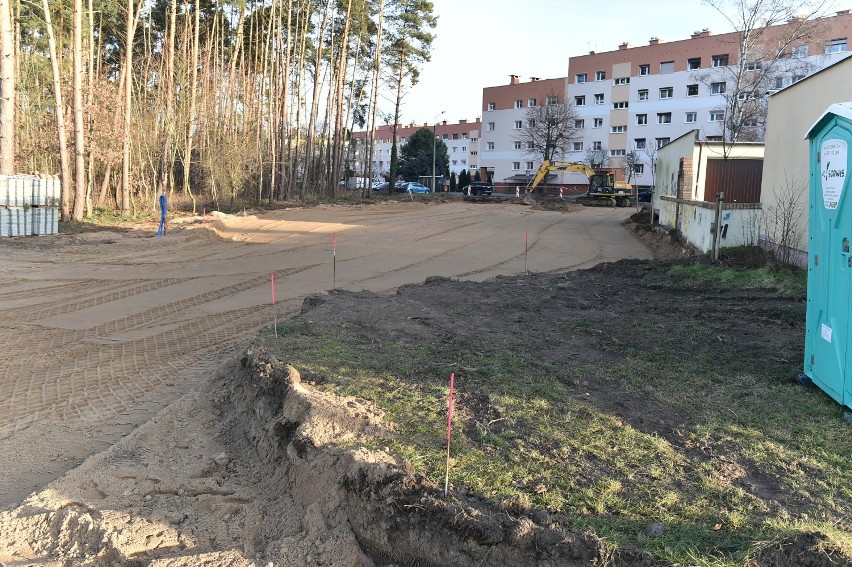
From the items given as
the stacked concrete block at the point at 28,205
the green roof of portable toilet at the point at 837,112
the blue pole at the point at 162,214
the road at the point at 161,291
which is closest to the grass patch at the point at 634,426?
the road at the point at 161,291

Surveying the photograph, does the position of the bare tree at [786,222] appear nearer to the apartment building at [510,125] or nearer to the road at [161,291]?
the road at [161,291]

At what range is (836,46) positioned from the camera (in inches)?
2283

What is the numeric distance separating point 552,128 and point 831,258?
66791mm

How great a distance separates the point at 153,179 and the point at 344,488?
37.4 m

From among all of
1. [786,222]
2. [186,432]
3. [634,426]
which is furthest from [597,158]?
[186,432]

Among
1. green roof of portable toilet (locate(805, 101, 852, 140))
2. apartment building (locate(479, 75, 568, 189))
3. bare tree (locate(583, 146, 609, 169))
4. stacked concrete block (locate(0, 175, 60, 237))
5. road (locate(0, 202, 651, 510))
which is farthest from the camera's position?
apartment building (locate(479, 75, 568, 189))

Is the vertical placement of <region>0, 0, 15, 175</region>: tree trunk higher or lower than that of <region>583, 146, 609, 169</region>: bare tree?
lower

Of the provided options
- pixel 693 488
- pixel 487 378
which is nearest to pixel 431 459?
pixel 693 488

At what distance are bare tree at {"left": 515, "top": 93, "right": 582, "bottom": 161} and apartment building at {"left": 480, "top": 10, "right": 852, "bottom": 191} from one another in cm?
217

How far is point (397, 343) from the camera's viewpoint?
7.89 meters

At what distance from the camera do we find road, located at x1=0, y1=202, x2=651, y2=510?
6.62 metres

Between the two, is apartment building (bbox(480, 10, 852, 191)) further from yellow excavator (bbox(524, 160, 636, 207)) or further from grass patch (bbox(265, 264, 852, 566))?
grass patch (bbox(265, 264, 852, 566))

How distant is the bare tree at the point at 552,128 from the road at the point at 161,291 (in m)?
39.6

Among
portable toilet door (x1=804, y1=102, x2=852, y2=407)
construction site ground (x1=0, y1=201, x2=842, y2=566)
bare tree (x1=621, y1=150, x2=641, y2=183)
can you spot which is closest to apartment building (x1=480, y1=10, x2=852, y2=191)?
Answer: bare tree (x1=621, y1=150, x2=641, y2=183)
